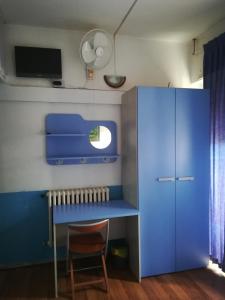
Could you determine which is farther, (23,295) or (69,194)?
(69,194)

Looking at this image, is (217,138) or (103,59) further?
(103,59)

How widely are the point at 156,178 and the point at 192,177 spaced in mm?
435

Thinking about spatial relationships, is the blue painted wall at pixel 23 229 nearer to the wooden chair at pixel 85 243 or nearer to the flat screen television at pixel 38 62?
the wooden chair at pixel 85 243

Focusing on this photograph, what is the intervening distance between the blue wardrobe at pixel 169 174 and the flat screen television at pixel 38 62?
36.0 inches

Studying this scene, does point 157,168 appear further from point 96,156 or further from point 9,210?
point 9,210

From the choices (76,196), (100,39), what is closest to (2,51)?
(100,39)

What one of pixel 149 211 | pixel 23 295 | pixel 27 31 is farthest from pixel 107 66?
pixel 23 295

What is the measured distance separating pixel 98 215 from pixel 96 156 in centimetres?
79

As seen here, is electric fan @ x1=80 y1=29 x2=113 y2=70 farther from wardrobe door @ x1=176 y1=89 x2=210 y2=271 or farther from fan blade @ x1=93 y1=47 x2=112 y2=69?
wardrobe door @ x1=176 y1=89 x2=210 y2=271

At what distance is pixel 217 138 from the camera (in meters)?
2.70

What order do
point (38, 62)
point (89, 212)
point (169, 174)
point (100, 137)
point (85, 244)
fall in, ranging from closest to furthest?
point (85, 244) < point (89, 212) < point (169, 174) < point (38, 62) < point (100, 137)

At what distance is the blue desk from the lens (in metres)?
2.31

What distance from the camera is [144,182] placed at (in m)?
2.56

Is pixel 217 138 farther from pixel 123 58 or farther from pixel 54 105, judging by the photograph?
pixel 54 105
